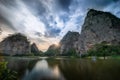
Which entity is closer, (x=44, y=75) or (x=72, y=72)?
(x=44, y=75)

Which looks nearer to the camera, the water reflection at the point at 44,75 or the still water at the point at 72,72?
the still water at the point at 72,72

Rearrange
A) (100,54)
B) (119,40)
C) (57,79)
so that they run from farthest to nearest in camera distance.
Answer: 1. (119,40)
2. (100,54)
3. (57,79)

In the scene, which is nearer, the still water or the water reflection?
the still water

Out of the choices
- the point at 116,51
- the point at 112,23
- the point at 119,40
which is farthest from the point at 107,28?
the point at 116,51

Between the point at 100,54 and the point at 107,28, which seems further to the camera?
the point at 107,28

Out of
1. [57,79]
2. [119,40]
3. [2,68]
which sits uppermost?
[119,40]

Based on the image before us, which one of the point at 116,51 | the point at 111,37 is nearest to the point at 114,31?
the point at 111,37

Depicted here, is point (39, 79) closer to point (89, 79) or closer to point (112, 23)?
point (89, 79)

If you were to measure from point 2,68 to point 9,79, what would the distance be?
1.85 m

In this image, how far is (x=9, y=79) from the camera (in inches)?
801

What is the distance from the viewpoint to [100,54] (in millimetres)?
115812

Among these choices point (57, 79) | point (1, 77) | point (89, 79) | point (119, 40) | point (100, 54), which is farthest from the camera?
point (119, 40)

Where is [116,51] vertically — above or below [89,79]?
above

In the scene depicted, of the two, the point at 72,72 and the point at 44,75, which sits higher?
the point at 72,72
